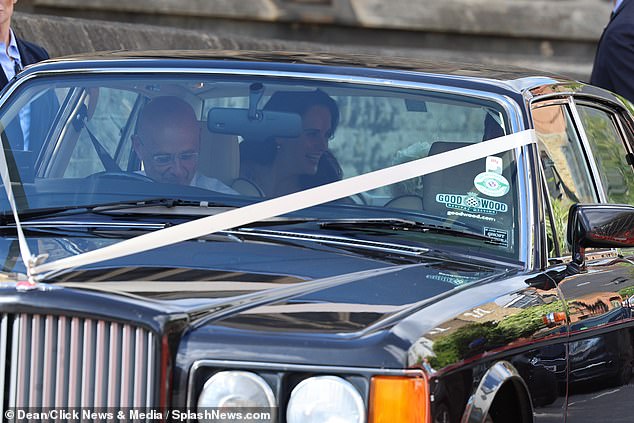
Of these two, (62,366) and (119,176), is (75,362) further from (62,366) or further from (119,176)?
(119,176)

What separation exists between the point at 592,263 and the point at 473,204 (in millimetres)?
693

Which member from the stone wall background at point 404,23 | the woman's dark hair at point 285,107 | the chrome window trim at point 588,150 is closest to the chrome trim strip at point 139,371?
the woman's dark hair at point 285,107

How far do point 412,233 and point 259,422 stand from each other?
1.33m

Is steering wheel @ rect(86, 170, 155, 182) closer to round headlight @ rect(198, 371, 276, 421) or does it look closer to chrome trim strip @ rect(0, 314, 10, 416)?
chrome trim strip @ rect(0, 314, 10, 416)

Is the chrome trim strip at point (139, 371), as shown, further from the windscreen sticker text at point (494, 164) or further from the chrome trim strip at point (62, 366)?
the windscreen sticker text at point (494, 164)

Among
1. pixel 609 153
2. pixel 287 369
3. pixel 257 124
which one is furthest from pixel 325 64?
pixel 287 369

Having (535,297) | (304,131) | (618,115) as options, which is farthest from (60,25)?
(535,297)

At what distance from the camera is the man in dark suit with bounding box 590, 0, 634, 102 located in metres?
8.59

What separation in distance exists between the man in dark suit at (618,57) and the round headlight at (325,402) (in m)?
5.47

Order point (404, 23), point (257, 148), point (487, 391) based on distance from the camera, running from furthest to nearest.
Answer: point (404, 23)
point (257, 148)
point (487, 391)

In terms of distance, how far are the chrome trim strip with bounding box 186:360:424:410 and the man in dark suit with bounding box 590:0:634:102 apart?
5.41 metres

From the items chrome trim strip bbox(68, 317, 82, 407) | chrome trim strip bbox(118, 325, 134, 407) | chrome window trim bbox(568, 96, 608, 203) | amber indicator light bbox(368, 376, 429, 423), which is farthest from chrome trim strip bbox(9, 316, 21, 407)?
chrome window trim bbox(568, 96, 608, 203)

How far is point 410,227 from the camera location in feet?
15.3

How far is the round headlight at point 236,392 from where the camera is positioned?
3.44 m
